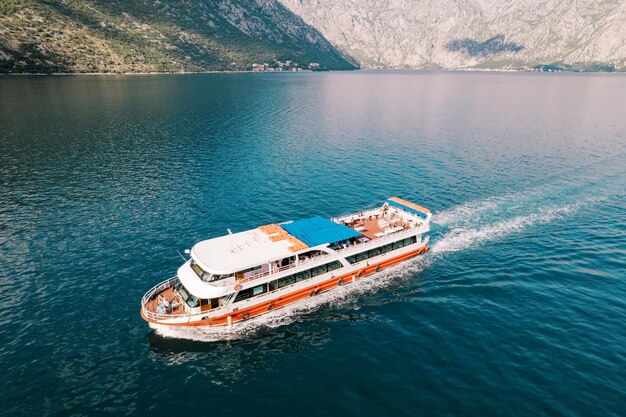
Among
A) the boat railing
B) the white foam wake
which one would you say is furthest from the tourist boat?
the white foam wake

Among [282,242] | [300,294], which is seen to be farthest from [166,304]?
[300,294]

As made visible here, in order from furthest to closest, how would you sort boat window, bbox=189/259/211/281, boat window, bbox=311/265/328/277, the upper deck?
boat window, bbox=311/265/328/277
the upper deck
boat window, bbox=189/259/211/281

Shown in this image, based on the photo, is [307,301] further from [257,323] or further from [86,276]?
[86,276]

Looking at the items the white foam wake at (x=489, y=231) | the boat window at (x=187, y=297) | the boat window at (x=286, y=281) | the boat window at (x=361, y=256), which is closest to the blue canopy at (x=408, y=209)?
the white foam wake at (x=489, y=231)

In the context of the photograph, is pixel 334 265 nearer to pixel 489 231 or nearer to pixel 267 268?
pixel 267 268

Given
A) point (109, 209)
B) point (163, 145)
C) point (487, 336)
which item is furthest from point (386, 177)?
point (163, 145)

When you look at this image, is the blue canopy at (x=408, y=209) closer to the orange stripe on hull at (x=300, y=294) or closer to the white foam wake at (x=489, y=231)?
the white foam wake at (x=489, y=231)

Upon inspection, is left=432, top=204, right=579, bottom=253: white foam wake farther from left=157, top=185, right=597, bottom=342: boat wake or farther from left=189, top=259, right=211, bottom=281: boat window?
left=189, top=259, right=211, bottom=281: boat window
